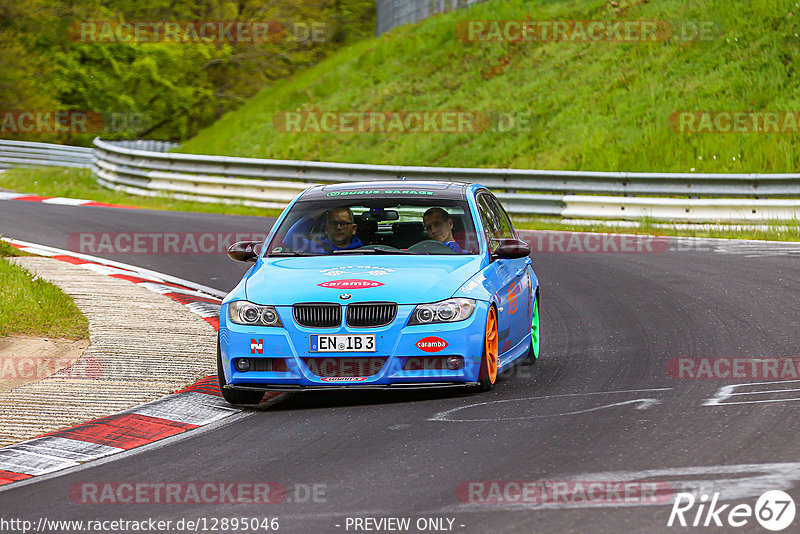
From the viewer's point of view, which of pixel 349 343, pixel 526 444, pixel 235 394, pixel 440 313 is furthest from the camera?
pixel 235 394

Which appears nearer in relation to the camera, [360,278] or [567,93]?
[360,278]

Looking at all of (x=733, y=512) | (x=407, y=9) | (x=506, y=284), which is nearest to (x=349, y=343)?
(x=506, y=284)

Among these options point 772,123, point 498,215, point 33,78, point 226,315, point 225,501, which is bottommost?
point 225,501

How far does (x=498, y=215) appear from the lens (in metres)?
9.82

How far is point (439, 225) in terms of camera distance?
8.74m

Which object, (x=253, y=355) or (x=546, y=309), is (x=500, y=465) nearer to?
(x=253, y=355)

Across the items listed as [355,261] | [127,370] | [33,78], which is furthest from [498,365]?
[33,78]

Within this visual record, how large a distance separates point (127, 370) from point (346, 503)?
3.99m

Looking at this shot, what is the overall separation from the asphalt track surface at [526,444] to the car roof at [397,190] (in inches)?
58.3

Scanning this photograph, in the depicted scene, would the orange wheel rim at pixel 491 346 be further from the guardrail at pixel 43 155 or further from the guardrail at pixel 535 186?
the guardrail at pixel 43 155

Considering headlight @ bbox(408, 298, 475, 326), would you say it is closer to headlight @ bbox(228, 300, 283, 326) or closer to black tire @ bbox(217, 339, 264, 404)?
headlight @ bbox(228, 300, 283, 326)

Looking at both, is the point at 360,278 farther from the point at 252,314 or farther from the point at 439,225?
the point at 439,225

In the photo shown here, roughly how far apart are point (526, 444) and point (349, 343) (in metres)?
1.59

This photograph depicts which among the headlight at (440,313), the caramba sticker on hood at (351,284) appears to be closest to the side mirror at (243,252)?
the caramba sticker on hood at (351,284)
